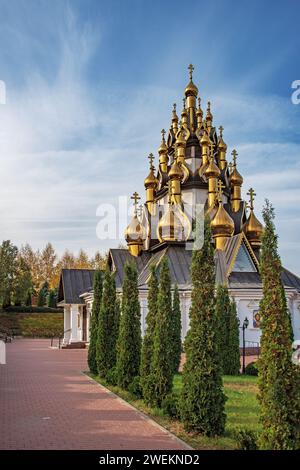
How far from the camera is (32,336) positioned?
43.4 meters

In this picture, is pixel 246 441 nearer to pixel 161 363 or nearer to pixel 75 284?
pixel 161 363

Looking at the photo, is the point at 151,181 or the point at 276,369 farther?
A: the point at 151,181

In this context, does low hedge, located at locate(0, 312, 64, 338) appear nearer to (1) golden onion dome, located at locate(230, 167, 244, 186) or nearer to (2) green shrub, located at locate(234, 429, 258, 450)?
(1) golden onion dome, located at locate(230, 167, 244, 186)

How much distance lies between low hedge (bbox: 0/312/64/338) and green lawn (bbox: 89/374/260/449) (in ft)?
97.4

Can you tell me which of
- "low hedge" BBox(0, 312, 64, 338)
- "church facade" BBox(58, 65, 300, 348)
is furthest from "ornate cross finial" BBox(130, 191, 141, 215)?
"low hedge" BBox(0, 312, 64, 338)

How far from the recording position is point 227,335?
17.3m

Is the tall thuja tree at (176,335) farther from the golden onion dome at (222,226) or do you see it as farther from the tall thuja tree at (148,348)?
the golden onion dome at (222,226)

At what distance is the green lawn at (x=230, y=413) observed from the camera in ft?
25.3

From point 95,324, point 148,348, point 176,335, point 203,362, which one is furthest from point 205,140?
point 203,362

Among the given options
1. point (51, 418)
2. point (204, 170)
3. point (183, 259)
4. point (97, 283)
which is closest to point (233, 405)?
point (51, 418)

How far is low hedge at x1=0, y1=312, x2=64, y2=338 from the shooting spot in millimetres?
43906

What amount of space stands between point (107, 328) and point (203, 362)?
23.9ft

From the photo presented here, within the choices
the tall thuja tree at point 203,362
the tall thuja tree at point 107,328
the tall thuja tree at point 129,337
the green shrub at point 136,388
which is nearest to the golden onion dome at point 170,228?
the tall thuja tree at point 107,328
